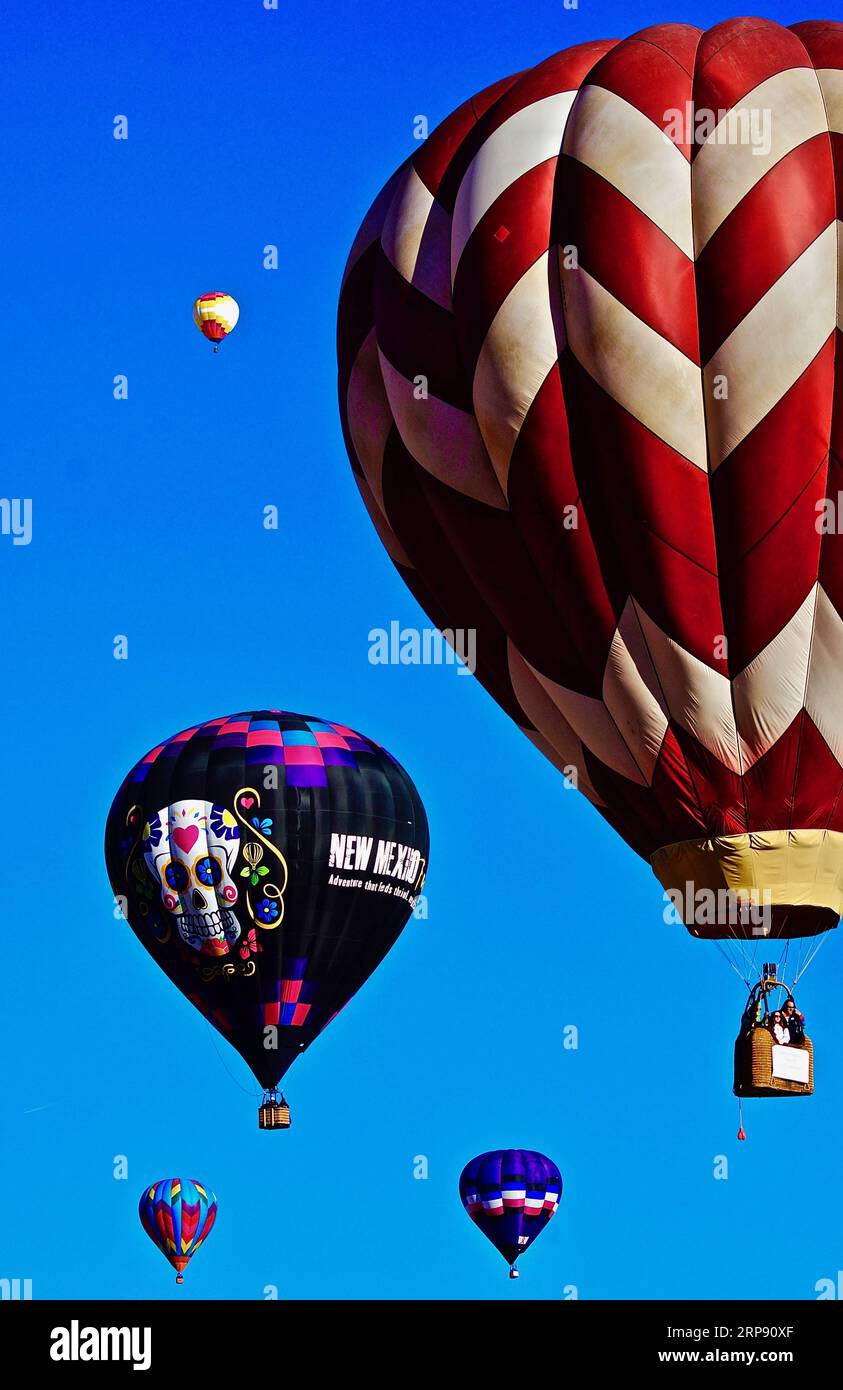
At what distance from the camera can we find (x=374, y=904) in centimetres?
2950

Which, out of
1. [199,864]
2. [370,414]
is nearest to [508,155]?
[370,414]

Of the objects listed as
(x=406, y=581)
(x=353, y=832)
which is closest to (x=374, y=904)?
(x=353, y=832)

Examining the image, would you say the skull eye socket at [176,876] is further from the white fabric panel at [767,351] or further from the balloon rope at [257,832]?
the white fabric panel at [767,351]

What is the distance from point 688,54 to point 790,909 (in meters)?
5.23

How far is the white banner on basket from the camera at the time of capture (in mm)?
19891

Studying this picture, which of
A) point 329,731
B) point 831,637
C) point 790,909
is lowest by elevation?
point 790,909

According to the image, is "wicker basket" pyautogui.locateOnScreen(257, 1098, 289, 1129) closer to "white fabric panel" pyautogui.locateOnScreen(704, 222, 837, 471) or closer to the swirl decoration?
the swirl decoration

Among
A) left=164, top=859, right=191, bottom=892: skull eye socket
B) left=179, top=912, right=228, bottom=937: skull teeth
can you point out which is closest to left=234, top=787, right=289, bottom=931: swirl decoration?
left=179, top=912, right=228, bottom=937: skull teeth

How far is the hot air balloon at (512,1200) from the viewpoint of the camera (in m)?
31.0

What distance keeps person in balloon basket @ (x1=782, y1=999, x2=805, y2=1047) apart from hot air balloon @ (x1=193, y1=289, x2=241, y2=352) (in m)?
14.7

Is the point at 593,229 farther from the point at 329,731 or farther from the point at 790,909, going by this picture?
the point at 329,731

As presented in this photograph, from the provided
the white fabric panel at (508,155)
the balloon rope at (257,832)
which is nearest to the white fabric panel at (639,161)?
the white fabric panel at (508,155)

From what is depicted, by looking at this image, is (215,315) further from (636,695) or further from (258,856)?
(636,695)

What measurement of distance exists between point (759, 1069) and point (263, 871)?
9921 mm
